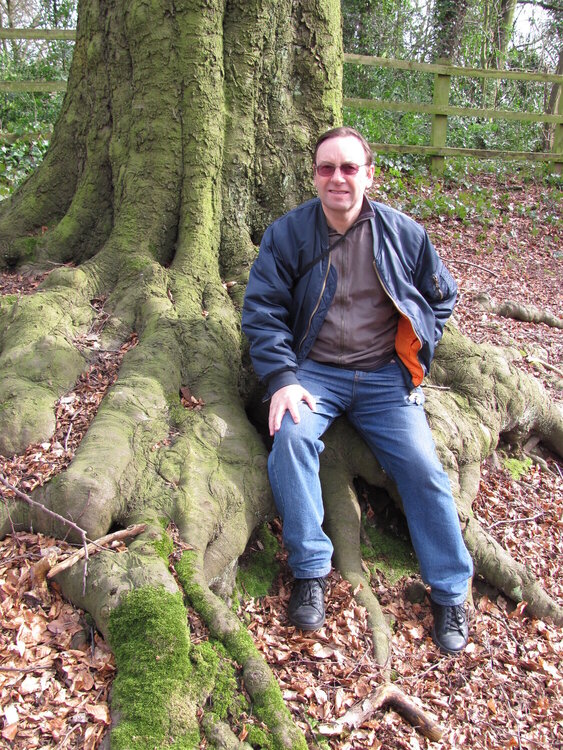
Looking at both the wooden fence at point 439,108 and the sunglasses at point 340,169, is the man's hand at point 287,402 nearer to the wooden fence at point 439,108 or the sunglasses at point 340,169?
the sunglasses at point 340,169

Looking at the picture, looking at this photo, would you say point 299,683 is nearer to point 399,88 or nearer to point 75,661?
point 75,661

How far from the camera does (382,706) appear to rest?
2.98 m

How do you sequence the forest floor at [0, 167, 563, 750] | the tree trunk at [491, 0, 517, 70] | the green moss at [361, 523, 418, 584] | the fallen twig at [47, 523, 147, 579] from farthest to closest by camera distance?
the tree trunk at [491, 0, 517, 70] < the green moss at [361, 523, 418, 584] < the fallen twig at [47, 523, 147, 579] < the forest floor at [0, 167, 563, 750]

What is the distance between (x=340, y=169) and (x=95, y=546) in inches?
94.1

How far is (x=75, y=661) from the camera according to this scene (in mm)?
2576

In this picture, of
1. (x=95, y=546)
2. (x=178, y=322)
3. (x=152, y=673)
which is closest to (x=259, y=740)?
(x=152, y=673)

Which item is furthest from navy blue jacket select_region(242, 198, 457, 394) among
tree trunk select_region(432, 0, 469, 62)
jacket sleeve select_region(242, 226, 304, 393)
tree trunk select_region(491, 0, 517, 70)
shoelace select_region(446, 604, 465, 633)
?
tree trunk select_region(491, 0, 517, 70)

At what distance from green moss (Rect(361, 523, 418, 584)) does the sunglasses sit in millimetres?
2225

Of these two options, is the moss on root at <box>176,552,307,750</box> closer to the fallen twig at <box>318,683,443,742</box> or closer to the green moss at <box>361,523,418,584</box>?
the fallen twig at <box>318,683,443,742</box>

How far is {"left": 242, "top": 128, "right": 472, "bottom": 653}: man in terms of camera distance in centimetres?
356

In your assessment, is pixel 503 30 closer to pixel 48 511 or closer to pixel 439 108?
pixel 439 108

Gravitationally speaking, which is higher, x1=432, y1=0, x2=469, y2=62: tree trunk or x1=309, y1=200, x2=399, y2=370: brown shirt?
x1=432, y1=0, x2=469, y2=62: tree trunk

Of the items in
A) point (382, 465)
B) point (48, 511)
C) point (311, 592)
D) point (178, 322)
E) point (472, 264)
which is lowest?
point (311, 592)

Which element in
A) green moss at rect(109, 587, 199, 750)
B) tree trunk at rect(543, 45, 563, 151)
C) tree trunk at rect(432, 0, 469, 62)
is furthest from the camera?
tree trunk at rect(432, 0, 469, 62)
